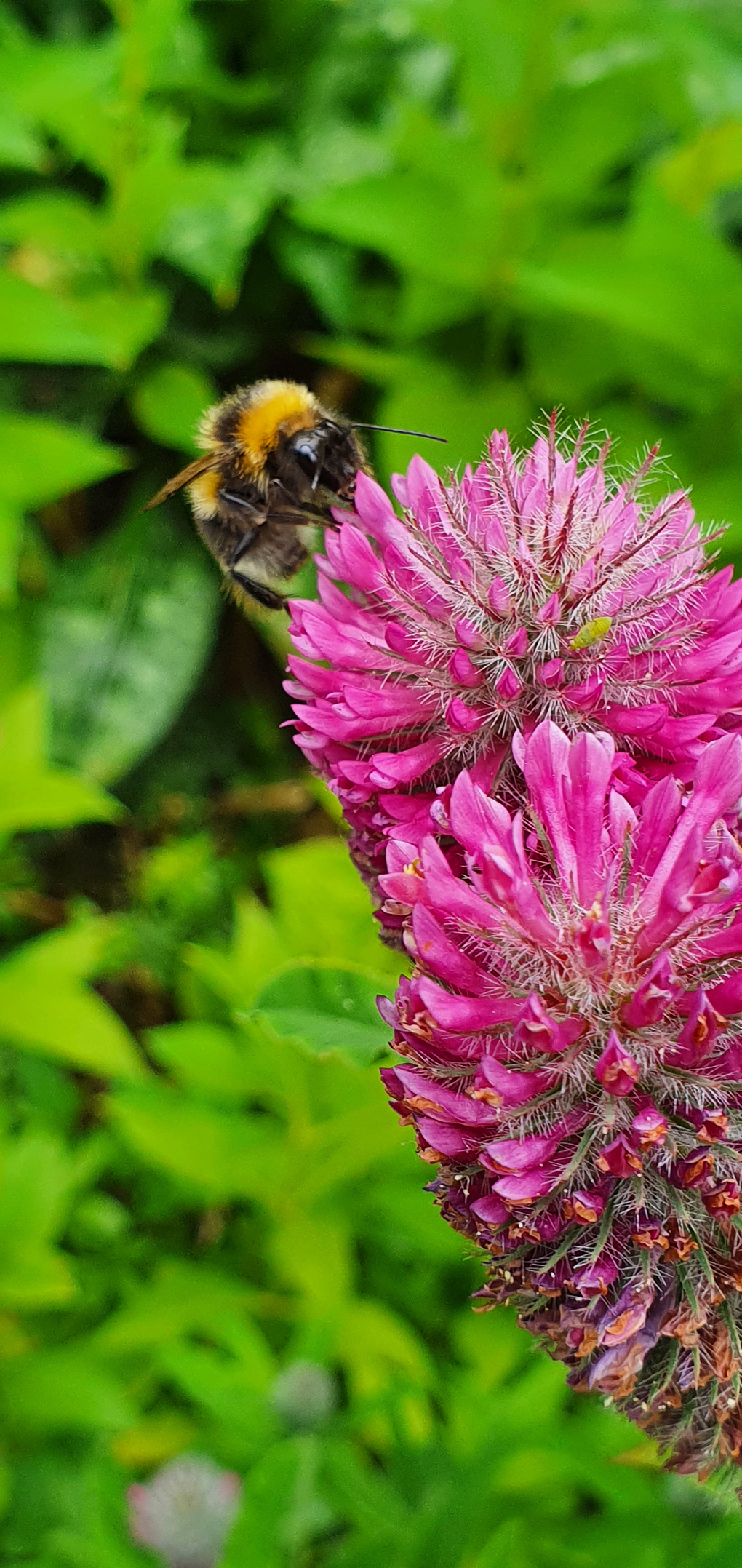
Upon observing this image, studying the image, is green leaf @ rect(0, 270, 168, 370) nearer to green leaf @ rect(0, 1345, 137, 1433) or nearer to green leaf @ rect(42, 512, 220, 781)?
green leaf @ rect(42, 512, 220, 781)

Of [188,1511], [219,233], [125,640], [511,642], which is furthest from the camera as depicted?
[125,640]

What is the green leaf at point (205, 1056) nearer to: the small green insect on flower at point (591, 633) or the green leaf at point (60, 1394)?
the green leaf at point (60, 1394)

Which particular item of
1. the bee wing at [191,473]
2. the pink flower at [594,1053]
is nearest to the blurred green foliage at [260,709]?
the pink flower at [594,1053]

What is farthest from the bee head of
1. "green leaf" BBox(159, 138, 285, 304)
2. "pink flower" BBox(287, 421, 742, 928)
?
"green leaf" BBox(159, 138, 285, 304)

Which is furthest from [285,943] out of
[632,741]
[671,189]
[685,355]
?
[671,189]

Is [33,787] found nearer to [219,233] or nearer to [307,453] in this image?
[307,453]

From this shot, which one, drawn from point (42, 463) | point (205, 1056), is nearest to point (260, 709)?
point (42, 463)
